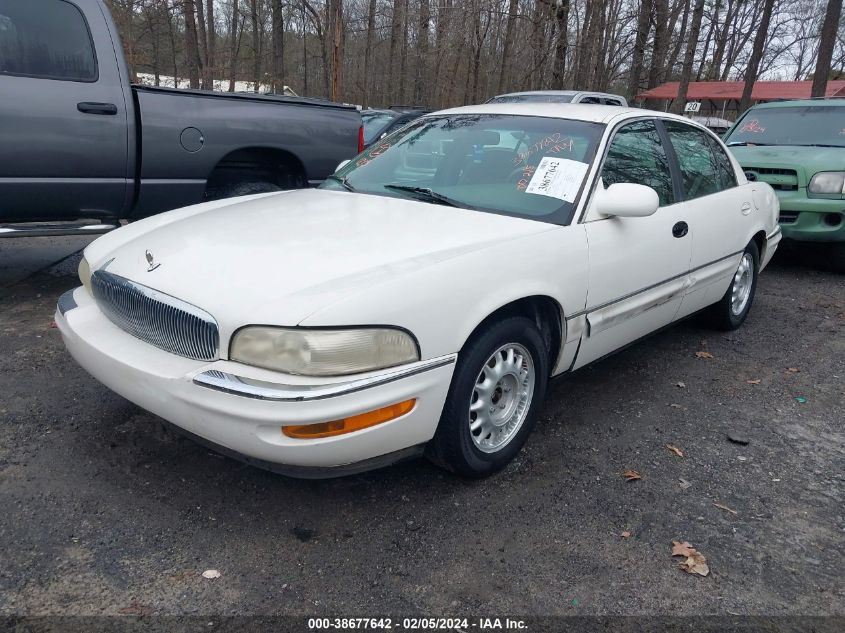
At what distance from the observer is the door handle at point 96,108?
4699mm

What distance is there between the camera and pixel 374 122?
36.5 ft

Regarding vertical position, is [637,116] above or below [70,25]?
below

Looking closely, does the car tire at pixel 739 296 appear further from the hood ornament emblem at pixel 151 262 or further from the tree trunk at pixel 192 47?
the tree trunk at pixel 192 47

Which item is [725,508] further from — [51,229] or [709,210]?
[51,229]

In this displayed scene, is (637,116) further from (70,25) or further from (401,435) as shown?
(70,25)

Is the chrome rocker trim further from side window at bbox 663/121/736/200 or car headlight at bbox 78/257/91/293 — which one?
side window at bbox 663/121/736/200

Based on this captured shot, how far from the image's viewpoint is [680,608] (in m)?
2.26

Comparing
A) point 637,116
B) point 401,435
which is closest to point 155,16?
point 637,116

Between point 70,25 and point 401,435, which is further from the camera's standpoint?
point 70,25

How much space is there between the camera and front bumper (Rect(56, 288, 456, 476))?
7.26 feet

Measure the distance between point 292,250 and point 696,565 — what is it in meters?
1.92

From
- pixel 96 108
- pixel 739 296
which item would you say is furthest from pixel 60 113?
pixel 739 296

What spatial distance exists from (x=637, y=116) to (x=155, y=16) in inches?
802

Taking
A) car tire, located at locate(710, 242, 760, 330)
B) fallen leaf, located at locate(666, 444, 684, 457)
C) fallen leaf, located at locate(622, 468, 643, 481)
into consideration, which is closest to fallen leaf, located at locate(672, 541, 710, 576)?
fallen leaf, located at locate(622, 468, 643, 481)
